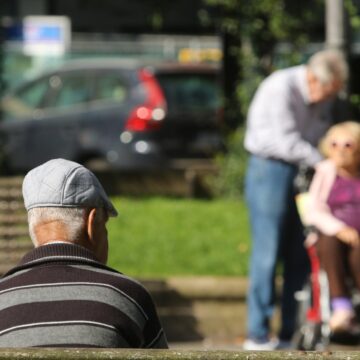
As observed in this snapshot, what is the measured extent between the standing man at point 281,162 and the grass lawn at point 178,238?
1160 millimetres

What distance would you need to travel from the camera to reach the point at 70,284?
368cm

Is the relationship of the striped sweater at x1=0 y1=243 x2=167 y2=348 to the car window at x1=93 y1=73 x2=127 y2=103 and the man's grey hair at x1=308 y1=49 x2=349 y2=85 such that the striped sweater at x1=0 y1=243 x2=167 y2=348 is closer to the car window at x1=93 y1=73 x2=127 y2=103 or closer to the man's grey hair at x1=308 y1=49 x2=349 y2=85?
the man's grey hair at x1=308 y1=49 x2=349 y2=85

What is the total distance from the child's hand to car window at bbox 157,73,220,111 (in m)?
7.37

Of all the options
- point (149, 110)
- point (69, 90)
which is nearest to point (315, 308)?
point (149, 110)

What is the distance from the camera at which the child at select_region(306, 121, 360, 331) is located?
7840 mm

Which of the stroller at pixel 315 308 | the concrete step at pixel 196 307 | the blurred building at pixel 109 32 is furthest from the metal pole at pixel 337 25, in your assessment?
the blurred building at pixel 109 32

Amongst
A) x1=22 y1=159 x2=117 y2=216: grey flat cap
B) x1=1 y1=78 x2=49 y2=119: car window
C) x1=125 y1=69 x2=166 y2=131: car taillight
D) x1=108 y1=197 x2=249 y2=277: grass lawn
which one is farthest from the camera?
x1=1 y1=78 x2=49 y2=119: car window

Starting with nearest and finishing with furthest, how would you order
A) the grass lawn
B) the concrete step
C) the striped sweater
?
1. the striped sweater
2. the concrete step
3. the grass lawn

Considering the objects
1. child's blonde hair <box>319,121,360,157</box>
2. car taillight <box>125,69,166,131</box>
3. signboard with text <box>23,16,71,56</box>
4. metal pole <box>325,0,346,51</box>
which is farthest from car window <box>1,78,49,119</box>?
child's blonde hair <box>319,121,360,157</box>

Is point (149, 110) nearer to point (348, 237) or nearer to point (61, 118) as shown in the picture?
point (61, 118)

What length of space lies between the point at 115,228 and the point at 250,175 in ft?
9.74

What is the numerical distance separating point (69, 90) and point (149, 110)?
133cm

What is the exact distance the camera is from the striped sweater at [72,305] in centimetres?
360

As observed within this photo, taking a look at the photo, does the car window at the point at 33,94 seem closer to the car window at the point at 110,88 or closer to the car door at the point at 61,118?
the car door at the point at 61,118
